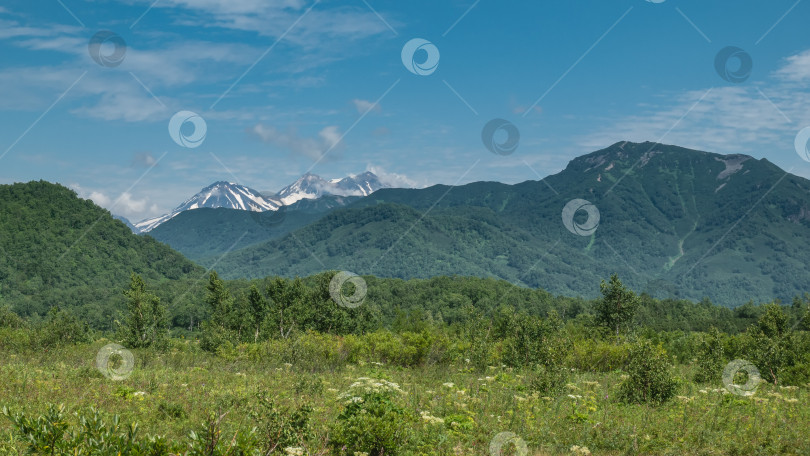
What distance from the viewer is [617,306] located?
154 ft

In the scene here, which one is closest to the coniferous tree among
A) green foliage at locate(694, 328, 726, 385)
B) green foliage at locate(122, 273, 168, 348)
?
green foliage at locate(122, 273, 168, 348)

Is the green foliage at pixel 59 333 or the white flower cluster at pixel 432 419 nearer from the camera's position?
the white flower cluster at pixel 432 419

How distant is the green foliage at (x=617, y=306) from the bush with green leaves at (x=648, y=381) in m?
28.3

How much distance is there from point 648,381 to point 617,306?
98.9 ft

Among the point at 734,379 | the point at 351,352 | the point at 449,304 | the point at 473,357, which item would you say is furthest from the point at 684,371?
the point at 449,304

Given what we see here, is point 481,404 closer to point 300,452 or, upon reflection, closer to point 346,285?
point 300,452

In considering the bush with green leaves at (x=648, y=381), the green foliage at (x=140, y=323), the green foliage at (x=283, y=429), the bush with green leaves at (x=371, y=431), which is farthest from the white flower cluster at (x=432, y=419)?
the green foliage at (x=140, y=323)

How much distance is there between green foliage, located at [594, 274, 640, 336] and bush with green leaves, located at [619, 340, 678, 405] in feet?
92.9

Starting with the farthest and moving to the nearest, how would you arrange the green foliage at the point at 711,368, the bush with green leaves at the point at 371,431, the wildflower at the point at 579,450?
the green foliage at the point at 711,368 → the wildflower at the point at 579,450 → the bush with green leaves at the point at 371,431

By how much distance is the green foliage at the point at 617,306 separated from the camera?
46.7m

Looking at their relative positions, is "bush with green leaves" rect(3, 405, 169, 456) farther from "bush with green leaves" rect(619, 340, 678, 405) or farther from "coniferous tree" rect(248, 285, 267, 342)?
"coniferous tree" rect(248, 285, 267, 342)

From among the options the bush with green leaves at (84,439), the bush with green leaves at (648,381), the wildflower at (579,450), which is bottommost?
the wildflower at (579,450)

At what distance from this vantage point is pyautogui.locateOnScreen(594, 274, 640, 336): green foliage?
46.7 metres

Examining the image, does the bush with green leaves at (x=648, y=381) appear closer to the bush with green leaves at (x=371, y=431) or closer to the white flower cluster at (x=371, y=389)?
the white flower cluster at (x=371, y=389)
